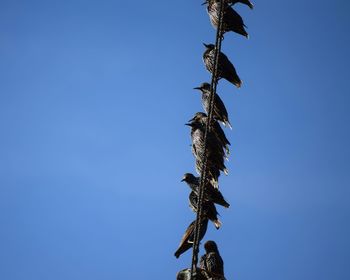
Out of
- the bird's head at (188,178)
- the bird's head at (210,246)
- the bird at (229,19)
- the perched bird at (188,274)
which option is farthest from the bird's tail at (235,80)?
the perched bird at (188,274)

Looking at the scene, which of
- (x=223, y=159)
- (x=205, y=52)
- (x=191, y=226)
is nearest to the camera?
(x=191, y=226)

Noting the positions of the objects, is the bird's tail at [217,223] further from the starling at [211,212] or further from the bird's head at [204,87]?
the bird's head at [204,87]

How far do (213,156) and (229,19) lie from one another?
6.25 ft

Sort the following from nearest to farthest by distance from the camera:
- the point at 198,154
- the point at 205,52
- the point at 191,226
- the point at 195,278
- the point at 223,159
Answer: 1. the point at 195,278
2. the point at 191,226
3. the point at 223,159
4. the point at 198,154
5. the point at 205,52

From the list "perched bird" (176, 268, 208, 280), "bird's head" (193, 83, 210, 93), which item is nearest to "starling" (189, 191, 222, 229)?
"perched bird" (176, 268, 208, 280)

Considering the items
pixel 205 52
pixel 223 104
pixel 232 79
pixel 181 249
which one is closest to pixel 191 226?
pixel 181 249

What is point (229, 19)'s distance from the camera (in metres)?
6.91

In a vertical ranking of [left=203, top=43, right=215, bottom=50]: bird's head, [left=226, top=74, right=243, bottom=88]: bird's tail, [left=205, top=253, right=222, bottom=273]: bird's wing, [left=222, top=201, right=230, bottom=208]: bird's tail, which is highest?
[left=203, top=43, right=215, bottom=50]: bird's head

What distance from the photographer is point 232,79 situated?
693cm

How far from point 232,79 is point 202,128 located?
90 cm

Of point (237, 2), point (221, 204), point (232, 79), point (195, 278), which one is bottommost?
point (195, 278)

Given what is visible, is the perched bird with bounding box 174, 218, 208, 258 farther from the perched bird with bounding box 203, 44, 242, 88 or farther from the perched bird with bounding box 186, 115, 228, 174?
the perched bird with bounding box 203, 44, 242, 88

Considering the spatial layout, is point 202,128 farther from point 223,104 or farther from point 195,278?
point 195,278

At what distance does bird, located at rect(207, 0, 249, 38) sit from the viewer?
271 inches
